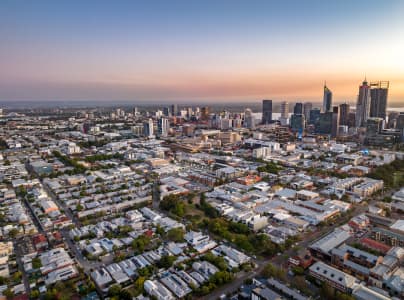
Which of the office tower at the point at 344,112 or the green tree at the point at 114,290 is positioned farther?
the office tower at the point at 344,112

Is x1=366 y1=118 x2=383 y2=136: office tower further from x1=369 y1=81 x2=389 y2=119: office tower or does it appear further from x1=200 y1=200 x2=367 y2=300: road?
x1=200 y1=200 x2=367 y2=300: road

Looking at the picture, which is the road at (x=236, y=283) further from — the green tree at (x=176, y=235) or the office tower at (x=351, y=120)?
the office tower at (x=351, y=120)

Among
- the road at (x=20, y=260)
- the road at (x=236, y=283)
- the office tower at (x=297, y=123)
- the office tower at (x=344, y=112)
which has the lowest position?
the road at (x=20, y=260)

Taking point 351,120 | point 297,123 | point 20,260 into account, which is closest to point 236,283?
point 20,260

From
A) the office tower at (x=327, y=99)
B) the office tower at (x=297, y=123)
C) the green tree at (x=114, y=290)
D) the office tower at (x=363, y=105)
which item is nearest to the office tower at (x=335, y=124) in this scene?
the office tower at (x=297, y=123)

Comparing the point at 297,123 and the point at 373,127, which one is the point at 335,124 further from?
the point at 297,123

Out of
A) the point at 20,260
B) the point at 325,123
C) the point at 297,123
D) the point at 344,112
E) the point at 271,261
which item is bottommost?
the point at 20,260

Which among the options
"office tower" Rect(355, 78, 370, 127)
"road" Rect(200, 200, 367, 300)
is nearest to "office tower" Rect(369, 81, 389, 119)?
"office tower" Rect(355, 78, 370, 127)

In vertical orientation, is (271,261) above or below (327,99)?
below
